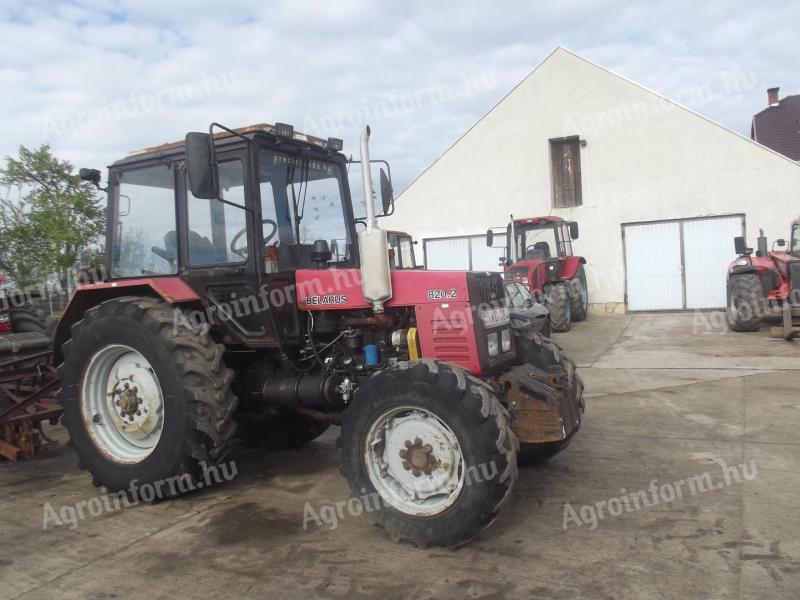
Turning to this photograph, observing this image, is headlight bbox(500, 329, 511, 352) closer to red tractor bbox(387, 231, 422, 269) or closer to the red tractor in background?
the red tractor in background

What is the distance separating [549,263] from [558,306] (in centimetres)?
108

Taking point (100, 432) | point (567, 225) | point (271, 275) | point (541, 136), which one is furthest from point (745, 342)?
point (100, 432)

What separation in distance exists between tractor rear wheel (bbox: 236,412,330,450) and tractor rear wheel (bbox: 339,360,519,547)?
163 centimetres

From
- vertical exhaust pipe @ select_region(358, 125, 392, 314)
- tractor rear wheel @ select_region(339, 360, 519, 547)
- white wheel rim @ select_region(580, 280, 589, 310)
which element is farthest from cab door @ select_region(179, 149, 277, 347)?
white wheel rim @ select_region(580, 280, 589, 310)

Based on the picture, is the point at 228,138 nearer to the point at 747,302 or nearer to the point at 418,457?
the point at 418,457

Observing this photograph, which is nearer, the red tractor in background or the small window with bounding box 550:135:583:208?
the red tractor in background

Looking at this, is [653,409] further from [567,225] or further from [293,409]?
[567,225]

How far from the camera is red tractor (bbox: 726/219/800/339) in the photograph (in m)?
10.9

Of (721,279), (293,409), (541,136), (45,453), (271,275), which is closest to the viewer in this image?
(271,275)

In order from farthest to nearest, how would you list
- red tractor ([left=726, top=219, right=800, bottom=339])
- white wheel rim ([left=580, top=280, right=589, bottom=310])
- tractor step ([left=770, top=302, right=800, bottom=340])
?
white wheel rim ([left=580, top=280, right=589, bottom=310]) → red tractor ([left=726, top=219, right=800, bottom=339]) → tractor step ([left=770, top=302, right=800, bottom=340])

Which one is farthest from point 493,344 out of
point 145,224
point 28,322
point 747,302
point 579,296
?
point 579,296

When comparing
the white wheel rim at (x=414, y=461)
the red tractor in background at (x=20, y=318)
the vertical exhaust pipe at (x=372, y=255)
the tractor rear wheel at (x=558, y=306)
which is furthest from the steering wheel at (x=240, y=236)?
the tractor rear wheel at (x=558, y=306)

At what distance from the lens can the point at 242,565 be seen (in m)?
3.18

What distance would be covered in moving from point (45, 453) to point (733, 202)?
14488 mm
